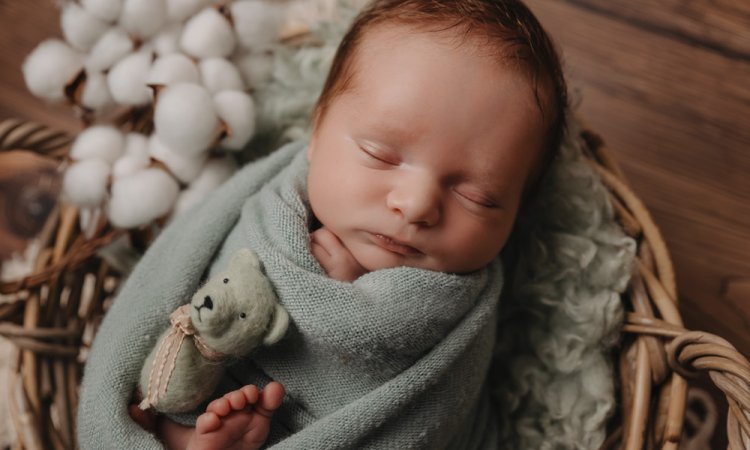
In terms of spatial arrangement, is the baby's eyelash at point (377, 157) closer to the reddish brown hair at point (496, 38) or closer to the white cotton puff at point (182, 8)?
the reddish brown hair at point (496, 38)

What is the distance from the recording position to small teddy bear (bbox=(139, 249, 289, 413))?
0.82 metres

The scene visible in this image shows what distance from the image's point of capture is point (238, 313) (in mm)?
832

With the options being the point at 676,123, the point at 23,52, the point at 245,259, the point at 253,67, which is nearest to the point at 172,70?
the point at 253,67

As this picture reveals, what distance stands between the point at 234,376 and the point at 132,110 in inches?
24.3

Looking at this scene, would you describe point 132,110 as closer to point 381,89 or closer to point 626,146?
point 381,89

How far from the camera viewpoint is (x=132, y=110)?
4.36ft

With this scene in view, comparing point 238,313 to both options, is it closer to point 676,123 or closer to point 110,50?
point 110,50

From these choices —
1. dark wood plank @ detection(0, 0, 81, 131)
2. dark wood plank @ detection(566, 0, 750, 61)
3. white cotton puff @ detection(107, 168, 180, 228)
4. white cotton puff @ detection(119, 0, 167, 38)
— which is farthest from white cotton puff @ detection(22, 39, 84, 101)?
dark wood plank @ detection(566, 0, 750, 61)

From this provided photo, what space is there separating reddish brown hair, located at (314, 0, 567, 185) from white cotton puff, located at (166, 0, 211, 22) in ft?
1.19

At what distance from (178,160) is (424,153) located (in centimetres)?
54

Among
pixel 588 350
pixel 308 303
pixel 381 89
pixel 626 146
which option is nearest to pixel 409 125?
pixel 381 89

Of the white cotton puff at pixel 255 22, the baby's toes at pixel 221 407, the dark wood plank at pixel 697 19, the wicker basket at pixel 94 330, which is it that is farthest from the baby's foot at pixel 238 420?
the dark wood plank at pixel 697 19

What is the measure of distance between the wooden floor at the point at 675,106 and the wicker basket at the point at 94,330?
15.2 inches

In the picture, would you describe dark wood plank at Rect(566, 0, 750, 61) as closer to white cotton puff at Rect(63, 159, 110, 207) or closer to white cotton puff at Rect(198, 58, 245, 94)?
white cotton puff at Rect(198, 58, 245, 94)
